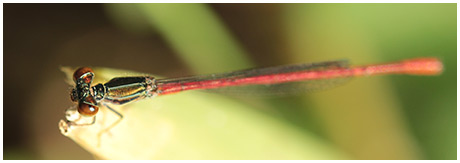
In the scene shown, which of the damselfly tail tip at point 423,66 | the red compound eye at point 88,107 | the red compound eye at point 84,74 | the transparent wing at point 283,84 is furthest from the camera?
the transparent wing at point 283,84

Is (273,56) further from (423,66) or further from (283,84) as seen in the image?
(423,66)

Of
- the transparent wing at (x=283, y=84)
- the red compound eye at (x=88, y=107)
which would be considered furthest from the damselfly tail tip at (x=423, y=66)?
the red compound eye at (x=88, y=107)

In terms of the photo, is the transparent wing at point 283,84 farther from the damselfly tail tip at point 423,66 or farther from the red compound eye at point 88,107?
the red compound eye at point 88,107

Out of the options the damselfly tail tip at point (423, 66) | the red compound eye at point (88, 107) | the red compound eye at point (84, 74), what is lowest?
the red compound eye at point (88, 107)

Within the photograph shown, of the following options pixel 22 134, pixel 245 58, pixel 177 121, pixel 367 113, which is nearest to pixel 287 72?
pixel 245 58

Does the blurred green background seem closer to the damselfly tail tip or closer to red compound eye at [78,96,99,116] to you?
the damselfly tail tip

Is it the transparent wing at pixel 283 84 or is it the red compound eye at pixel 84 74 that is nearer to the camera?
the red compound eye at pixel 84 74

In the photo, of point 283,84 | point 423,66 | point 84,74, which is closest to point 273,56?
point 283,84
